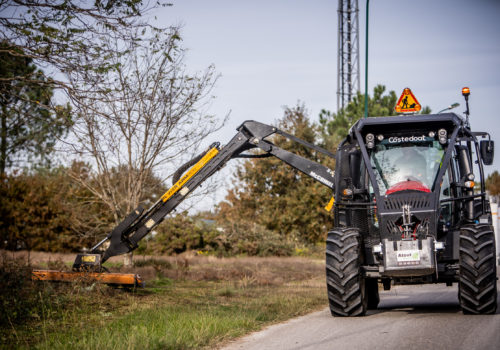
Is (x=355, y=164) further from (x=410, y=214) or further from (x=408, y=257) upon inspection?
(x=408, y=257)

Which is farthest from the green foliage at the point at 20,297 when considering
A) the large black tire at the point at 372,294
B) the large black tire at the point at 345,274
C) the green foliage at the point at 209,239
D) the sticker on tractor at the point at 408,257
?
the green foliage at the point at 209,239

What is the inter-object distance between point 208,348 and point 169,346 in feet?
1.87

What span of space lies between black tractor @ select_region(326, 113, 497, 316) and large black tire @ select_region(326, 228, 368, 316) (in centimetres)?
2

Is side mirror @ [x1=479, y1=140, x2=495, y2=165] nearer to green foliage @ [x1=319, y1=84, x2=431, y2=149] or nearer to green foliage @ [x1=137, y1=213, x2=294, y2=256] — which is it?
green foliage @ [x1=137, y1=213, x2=294, y2=256]

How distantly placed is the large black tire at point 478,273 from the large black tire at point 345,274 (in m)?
1.66

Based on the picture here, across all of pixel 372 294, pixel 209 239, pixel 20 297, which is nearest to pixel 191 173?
pixel 20 297

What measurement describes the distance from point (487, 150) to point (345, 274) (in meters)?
3.68

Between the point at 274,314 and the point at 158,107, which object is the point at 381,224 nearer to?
the point at 274,314

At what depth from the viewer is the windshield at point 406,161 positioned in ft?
33.9

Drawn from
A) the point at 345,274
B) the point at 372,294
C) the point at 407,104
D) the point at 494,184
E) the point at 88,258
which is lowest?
the point at 372,294

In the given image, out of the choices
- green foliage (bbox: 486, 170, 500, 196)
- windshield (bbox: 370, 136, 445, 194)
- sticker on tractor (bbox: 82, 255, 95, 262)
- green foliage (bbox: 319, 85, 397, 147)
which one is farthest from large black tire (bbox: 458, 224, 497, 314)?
green foliage (bbox: 486, 170, 500, 196)

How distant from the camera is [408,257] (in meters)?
9.08

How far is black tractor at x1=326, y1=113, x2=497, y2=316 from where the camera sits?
9172mm

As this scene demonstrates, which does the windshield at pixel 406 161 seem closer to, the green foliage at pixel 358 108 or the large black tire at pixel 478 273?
the large black tire at pixel 478 273
